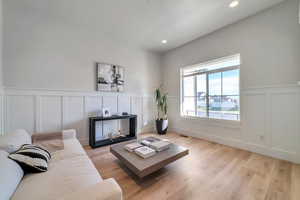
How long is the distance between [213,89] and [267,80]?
41.3 inches

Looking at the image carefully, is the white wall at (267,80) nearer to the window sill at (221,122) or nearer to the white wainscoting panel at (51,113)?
the window sill at (221,122)

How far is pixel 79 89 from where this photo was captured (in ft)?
9.59

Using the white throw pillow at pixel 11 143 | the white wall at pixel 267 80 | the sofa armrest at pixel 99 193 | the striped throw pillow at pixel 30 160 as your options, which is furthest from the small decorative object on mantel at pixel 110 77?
the sofa armrest at pixel 99 193

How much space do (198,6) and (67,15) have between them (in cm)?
256

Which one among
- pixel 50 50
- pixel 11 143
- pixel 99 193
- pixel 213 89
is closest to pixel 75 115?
pixel 50 50

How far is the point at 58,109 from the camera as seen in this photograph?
2.67 m

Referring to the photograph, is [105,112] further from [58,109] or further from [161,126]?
[161,126]

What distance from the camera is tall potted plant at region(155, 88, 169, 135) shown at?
3.89 metres

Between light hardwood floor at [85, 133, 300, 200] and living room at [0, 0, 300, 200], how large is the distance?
0.02 meters

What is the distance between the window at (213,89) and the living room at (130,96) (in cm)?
3

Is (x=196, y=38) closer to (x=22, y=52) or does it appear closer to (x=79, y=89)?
(x=79, y=89)

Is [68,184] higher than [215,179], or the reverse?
[68,184]

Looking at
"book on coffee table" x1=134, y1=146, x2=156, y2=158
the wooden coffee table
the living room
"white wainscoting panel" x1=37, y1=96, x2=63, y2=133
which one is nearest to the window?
the living room

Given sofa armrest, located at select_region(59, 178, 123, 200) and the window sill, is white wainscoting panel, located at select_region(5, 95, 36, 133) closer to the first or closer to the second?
sofa armrest, located at select_region(59, 178, 123, 200)
